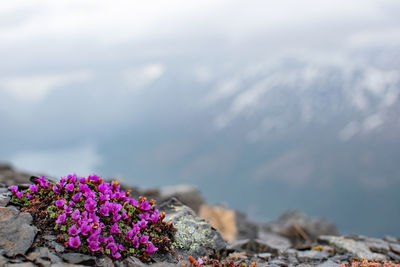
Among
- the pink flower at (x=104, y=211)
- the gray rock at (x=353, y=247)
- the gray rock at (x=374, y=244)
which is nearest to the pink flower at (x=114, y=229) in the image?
the pink flower at (x=104, y=211)

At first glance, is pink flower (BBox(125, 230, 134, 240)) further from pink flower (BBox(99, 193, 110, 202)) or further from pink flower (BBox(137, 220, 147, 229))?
pink flower (BBox(99, 193, 110, 202))

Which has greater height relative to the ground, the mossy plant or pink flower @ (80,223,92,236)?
the mossy plant

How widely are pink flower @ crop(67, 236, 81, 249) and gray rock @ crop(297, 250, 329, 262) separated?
19.2 feet

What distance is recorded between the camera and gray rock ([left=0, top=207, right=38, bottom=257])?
6789mm

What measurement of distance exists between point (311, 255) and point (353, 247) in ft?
4.77

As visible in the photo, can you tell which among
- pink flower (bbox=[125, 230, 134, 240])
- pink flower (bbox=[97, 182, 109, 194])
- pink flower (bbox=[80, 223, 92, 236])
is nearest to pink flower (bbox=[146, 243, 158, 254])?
pink flower (bbox=[125, 230, 134, 240])

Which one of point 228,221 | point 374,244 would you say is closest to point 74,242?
point 374,244

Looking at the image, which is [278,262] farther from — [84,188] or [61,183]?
[61,183]

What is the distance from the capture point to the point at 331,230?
72.9 feet

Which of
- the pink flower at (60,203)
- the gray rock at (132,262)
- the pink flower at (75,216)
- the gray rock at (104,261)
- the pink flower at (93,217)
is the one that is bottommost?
the gray rock at (104,261)

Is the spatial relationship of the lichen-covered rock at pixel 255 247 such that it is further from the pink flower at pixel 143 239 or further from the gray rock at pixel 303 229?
the pink flower at pixel 143 239

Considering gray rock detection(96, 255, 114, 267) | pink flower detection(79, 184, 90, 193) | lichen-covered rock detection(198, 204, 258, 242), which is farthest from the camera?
lichen-covered rock detection(198, 204, 258, 242)

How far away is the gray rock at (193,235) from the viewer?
8781 mm

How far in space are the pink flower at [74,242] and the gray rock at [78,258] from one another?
0.13m
